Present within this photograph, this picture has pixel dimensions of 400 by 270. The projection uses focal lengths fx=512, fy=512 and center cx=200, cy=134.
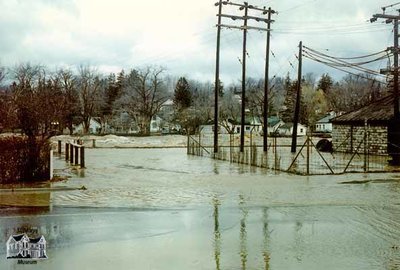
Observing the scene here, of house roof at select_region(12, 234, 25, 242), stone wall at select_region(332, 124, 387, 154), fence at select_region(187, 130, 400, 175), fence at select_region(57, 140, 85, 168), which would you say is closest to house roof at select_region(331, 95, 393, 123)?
stone wall at select_region(332, 124, 387, 154)

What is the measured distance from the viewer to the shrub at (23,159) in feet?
57.5

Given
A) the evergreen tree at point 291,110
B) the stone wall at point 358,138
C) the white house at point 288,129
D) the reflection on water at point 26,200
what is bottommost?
the reflection on water at point 26,200

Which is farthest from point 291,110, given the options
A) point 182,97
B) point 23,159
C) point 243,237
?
point 243,237

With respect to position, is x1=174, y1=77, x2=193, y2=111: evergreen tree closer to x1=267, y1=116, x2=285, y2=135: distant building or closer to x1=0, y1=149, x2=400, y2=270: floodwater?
x1=267, y1=116, x2=285, y2=135: distant building

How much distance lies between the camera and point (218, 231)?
1002cm

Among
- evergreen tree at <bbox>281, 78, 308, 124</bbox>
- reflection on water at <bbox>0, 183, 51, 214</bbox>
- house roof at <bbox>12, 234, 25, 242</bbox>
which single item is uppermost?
evergreen tree at <bbox>281, 78, 308, 124</bbox>

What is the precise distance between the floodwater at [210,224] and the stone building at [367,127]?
2070 centimetres

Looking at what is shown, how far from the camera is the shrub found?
17.5m

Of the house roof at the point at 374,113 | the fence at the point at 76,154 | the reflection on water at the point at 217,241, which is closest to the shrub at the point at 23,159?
the fence at the point at 76,154

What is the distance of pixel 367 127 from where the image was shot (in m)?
40.7

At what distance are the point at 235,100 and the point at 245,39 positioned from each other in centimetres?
8112

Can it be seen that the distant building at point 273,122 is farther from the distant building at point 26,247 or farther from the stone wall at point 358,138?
the distant building at point 26,247

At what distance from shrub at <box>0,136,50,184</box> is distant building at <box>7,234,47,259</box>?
9.18 meters

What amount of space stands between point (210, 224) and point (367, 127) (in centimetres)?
3269
